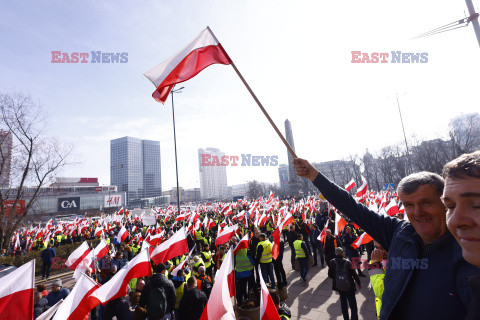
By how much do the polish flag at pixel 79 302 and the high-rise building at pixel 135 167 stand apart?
141m

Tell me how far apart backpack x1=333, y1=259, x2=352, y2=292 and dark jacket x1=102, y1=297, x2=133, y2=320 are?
189 inches

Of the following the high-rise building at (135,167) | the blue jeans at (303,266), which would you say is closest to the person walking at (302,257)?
the blue jeans at (303,266)

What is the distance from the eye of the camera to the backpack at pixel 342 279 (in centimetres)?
561

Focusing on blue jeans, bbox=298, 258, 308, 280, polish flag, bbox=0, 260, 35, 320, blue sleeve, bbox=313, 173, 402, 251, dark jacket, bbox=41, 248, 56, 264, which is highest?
blue sleeve, bbox=313, 173, 402, 251

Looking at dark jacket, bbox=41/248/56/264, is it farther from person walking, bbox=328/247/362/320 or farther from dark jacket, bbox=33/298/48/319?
person walking, bbox=328/247/362/320

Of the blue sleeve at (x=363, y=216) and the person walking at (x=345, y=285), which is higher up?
the blue sleeve at (x=363, y=216)

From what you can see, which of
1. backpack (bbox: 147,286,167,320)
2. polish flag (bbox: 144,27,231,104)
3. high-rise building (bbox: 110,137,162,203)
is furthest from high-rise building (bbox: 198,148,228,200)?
polish flag (bbox: 144,27,231,104)

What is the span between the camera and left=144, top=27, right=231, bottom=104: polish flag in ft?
12.8

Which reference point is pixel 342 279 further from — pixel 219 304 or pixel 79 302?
pixel 79 302

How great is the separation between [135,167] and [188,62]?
492ft

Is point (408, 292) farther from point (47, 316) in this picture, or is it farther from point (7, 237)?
point (7, 237)

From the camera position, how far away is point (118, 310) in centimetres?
551

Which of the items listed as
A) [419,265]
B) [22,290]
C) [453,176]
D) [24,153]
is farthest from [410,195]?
[24,153]

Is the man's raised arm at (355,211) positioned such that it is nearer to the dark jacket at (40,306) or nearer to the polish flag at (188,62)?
the polish flag at (188,62)
